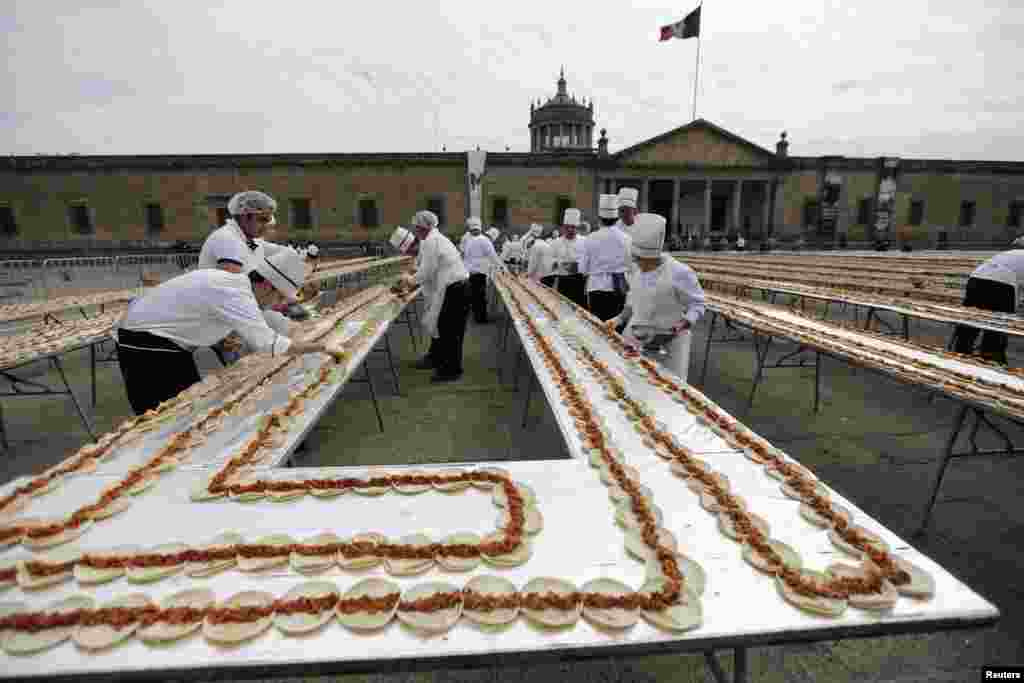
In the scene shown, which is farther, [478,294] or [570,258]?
[478,294]

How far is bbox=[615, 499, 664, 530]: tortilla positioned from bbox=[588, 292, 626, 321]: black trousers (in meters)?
4.76

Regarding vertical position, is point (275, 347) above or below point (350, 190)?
below

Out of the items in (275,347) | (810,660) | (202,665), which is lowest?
(810,660)

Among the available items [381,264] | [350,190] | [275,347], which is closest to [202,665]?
[275,347]

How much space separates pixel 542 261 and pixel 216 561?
8479mm

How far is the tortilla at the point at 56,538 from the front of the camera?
123cm

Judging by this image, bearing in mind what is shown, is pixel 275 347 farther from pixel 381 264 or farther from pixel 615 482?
pixel 381 264

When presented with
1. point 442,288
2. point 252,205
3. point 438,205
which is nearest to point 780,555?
point 252,205

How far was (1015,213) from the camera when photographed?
34.7m

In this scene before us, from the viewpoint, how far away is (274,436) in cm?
194

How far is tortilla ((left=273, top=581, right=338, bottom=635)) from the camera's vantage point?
3.22 ft

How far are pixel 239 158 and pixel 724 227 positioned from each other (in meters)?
33.2

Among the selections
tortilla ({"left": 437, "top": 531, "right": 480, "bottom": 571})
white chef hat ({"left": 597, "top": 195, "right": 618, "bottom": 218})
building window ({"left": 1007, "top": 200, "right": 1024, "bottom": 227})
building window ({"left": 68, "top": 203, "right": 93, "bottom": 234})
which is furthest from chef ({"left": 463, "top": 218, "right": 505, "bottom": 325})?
building window ({"left": 1007, "top": 200, "right": 1024, "bottom": 227})

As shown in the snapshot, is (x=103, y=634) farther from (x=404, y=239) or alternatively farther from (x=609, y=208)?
(x=404, y=239)
